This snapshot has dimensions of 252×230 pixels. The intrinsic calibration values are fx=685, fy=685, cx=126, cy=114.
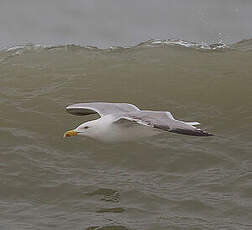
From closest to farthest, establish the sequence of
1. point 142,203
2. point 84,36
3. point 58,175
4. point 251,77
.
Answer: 1. point 142,203
2. point 58,175
3. point 251,77
4. point 84,36

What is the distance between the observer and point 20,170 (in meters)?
8.25

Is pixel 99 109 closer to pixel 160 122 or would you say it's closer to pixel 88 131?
pixel 88 131

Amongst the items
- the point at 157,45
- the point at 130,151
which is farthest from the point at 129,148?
the point at 157,45

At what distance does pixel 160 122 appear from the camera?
6.68 meters

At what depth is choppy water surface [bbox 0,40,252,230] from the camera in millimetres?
6840

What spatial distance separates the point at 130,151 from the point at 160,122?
216cm

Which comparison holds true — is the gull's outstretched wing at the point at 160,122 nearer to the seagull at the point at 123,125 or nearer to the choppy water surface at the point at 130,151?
the seagull at the point at 123,125

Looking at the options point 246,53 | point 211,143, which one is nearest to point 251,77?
point 246,53

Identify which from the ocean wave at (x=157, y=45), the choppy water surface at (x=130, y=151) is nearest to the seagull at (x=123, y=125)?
the choppy water surface at (x=130, y=151)

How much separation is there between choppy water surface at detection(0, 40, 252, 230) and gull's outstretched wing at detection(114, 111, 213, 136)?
0.80 meters

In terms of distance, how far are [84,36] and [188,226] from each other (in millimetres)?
11694

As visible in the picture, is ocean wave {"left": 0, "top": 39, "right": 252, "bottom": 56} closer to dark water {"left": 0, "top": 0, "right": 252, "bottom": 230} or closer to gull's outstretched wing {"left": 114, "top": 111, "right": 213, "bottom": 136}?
dark water {"left": 0, "top": 0, "right": 252, "bottom": 230}

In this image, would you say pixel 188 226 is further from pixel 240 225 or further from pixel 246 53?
pixel 246 53

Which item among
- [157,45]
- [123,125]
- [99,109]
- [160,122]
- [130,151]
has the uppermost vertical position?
[157,45]
